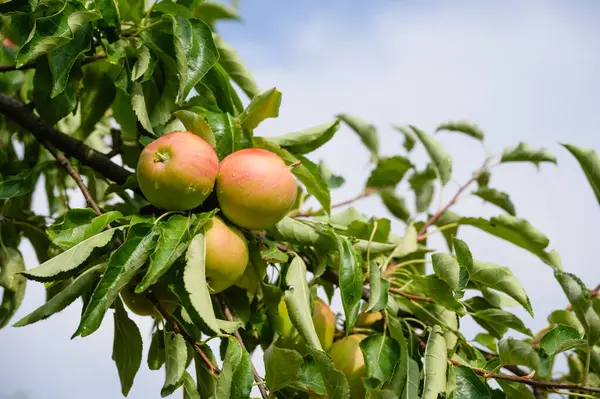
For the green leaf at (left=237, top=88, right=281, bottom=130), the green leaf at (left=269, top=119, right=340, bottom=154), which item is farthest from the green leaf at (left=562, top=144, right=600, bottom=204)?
the green leaf at (left=237, top=88, right=281, bottom=130)

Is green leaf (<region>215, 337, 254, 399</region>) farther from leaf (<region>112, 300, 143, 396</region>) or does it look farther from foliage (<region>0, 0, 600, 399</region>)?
leaf (<region>112, 300, 143, 396</region>)

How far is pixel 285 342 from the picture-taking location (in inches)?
47.8

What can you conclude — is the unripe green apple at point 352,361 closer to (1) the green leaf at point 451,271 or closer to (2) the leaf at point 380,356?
(2) the leaf at point 380,356

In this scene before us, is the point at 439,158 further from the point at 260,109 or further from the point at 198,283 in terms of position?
the point at 198,283

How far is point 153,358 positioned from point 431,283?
52cm

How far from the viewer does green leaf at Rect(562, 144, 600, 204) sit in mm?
1429

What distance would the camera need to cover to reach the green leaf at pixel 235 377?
38.7 inches

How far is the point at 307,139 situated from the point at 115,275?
50 cm

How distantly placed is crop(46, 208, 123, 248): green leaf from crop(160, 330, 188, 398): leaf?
0.63 ft

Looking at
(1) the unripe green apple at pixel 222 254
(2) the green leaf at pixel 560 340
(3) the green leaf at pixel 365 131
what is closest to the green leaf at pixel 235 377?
(1) the unripe green apple at pixel 222 254

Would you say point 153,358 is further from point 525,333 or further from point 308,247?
point 525,333

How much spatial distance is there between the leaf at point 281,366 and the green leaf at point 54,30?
561 mm

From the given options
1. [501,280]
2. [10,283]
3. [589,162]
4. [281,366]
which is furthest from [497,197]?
[10,283]

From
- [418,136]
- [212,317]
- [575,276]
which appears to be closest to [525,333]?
[575,276]
